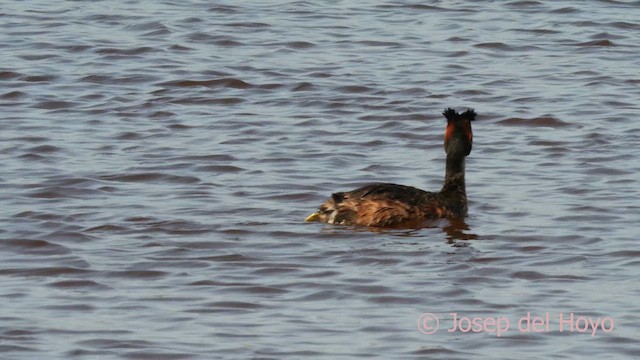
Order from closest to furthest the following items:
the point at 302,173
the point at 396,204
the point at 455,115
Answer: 1. the point at 396,204
2. the point at 455,115
3. the point at 302,173

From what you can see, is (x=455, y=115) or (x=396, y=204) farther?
(x=455, y=115)

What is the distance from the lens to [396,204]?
1219 cm

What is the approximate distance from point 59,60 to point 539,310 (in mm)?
9961

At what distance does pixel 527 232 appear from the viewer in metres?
11.9

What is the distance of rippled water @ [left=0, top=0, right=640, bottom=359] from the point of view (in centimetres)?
959

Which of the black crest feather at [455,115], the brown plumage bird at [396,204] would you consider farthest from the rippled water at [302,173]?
the black crest feather at [455,115]

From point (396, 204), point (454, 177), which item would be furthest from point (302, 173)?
point (396, 204)

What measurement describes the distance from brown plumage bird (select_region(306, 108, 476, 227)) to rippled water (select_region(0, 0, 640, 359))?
0.17 meters

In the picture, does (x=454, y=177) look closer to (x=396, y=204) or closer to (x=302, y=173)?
(x=396, y=204)

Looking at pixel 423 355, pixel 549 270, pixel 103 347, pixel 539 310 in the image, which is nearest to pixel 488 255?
pixel 549 270

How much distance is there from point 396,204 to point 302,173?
1.78 metres

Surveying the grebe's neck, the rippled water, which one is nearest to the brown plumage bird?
the grebe's neck

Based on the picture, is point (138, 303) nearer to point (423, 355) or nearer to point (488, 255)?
point (423, 355)

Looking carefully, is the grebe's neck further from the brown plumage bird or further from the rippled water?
the rippled water
